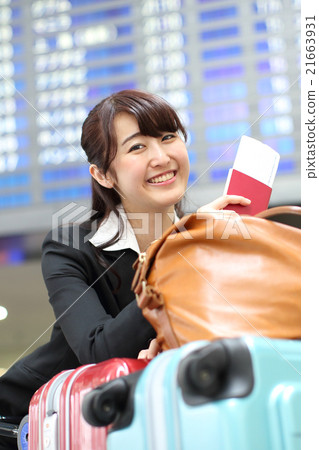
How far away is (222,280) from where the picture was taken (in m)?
0.71

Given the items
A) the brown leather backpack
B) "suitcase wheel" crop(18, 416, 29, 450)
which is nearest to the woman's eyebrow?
the brown leather backpack

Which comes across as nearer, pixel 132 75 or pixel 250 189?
pixel 250 189

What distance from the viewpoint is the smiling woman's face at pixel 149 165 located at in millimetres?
1173

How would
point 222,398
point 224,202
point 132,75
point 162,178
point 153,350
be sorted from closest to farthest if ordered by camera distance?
point 222,398 < point 153,350 < point 224,202 < point 162,178 < point 132,75

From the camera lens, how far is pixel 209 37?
7.51 meters

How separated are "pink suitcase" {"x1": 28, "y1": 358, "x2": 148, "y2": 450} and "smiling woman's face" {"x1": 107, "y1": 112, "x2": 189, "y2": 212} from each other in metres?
0.45

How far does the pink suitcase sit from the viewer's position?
720 mm

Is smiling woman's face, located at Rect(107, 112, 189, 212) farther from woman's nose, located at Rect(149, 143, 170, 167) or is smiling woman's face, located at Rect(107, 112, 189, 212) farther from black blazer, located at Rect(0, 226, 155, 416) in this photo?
black blazer, located at Rect(0, 226, 155, 416)

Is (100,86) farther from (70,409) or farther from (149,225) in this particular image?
(70,409)

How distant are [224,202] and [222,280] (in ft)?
0.96

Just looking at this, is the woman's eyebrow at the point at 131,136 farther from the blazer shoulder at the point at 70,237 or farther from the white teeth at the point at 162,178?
the blazer shoulder at the point at 70,237

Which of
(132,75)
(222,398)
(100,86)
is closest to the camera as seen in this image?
(222,398)

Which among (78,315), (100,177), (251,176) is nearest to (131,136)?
(100,177)
